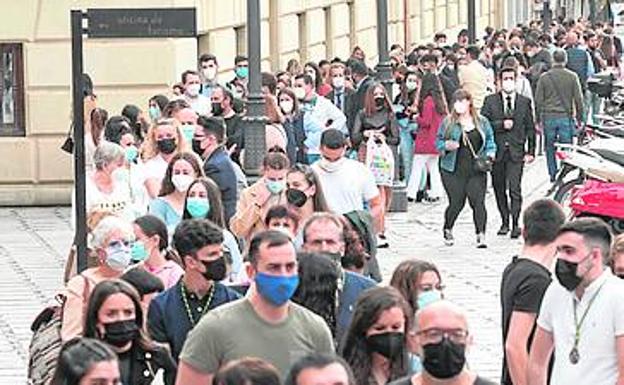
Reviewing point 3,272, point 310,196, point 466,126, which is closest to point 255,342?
point 310,196

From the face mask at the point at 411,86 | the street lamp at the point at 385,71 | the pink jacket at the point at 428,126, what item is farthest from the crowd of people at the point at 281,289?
the face mask at the point at 411,86

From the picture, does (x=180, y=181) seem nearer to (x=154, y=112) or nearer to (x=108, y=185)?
(x=108, y=185)

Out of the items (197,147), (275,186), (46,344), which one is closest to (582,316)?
(46,344)

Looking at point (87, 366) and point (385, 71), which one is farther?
point (385, 71)

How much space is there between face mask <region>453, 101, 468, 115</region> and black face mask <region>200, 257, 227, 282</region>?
11.4 meters

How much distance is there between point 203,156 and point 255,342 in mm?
8360

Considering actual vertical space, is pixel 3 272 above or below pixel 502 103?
below

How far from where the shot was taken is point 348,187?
16.5 meters

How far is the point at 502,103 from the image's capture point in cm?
2352

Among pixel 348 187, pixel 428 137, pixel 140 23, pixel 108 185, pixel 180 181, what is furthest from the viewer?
pixel 428 137

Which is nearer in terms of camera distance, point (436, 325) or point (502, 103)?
point (436, 325)

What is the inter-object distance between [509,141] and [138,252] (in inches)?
446

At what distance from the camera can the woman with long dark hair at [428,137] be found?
25.2m

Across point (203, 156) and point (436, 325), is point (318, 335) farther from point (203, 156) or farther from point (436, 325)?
point (203, 156)
